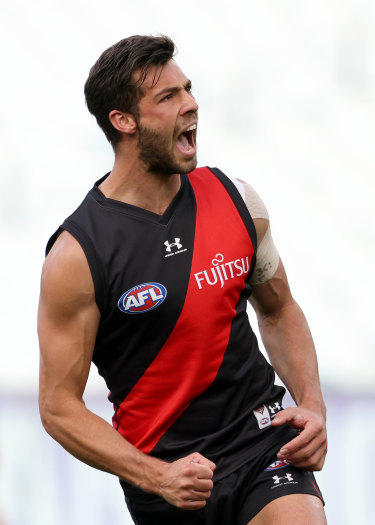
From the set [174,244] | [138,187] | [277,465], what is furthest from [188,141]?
[277,465]

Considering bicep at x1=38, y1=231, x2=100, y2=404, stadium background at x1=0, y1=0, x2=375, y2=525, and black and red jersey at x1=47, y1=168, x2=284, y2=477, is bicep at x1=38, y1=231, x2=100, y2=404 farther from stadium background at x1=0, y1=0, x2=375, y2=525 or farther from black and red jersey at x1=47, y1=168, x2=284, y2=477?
stadium background at x1=0, y1=0, x2=375, y2=525

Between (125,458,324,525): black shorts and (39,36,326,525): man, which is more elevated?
(39,36,326,525): man

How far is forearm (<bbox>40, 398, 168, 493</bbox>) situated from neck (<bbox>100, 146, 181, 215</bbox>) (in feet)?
2.33

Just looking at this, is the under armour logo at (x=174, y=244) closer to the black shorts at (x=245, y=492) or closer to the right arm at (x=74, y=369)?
the right arm at (x=74, y=369)

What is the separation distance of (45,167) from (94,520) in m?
2.19

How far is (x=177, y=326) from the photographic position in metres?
3.84

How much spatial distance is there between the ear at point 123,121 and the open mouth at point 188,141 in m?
0.17

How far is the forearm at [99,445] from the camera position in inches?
145

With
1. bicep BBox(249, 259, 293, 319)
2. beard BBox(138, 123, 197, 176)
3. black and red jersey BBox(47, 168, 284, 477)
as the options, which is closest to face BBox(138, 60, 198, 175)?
beard BBox(138, 123, 197, 176)

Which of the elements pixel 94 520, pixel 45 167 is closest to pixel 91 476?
pixel 94 520

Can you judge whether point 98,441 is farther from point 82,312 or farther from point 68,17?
point 68,17

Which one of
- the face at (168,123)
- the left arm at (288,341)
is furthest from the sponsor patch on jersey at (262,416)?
the face at (168,123)

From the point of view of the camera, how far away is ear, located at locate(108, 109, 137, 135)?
4027 millimetres

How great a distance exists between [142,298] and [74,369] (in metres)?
0.32
